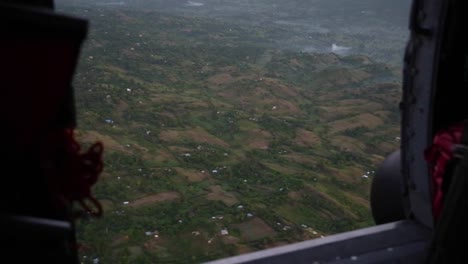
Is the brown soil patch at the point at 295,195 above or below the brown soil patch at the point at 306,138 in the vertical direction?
above

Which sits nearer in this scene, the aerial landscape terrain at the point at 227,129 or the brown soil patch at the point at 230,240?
the brown soil patch at the point at 230,240

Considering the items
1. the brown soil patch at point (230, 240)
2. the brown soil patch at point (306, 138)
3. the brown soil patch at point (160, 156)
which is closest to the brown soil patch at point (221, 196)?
the brown soil patch at point (160, 156)

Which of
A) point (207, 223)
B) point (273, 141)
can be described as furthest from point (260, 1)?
point (207, 223)

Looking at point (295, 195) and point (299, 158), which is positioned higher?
point (295, 195)

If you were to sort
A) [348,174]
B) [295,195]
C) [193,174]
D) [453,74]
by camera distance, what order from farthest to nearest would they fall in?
[348,174] < [193,174] < [295,195] < [453,74]

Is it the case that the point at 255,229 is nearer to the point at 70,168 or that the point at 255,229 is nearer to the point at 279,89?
the point at 70,168

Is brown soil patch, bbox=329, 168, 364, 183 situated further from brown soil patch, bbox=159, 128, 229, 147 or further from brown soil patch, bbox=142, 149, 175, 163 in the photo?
brown soil patch, bbox=142, 149, 175, 163

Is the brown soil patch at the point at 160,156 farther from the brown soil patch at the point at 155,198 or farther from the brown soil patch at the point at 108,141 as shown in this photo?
the brown soil patch at the point at 155,198

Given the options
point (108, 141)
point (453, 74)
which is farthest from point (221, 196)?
point (453, 74)

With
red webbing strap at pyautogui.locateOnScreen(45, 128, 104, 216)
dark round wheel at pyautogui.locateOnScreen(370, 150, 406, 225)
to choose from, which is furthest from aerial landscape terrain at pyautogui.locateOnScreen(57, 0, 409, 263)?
dark round wheel at pyautogui.locateOnScreen(370, 150, 406, 225)
